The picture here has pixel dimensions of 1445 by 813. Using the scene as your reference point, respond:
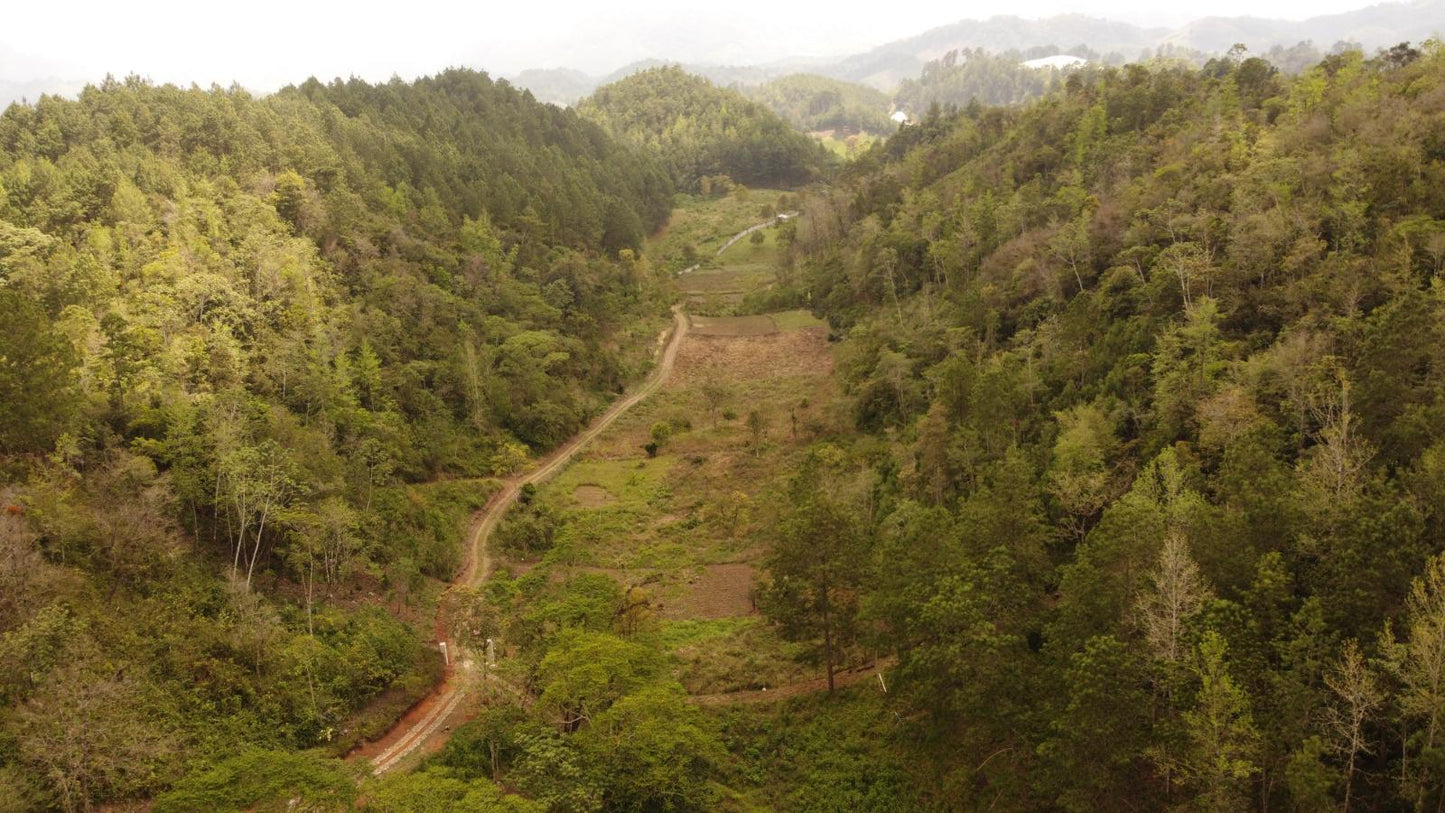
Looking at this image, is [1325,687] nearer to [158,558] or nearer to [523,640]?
[523,640]

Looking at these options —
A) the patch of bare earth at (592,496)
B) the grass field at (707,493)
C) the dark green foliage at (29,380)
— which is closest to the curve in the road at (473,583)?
the grass field at (707,493)

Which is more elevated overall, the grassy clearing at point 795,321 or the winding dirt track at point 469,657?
the grassy clearing at point 795,321

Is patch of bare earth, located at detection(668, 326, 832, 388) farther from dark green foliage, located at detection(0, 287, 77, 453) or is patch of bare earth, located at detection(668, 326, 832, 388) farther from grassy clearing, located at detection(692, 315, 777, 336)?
dark green foliage, located at detection(0, 287, 77, 453)

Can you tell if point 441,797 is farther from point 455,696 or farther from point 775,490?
point 775,490

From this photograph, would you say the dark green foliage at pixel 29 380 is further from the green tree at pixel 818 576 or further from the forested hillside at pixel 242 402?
the green tree at pixel 818 576

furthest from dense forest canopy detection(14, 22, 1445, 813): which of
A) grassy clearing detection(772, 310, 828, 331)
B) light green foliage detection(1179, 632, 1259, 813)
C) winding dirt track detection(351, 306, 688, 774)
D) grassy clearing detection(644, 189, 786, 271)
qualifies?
grassy clearing detection(644, 189, 786, 271)

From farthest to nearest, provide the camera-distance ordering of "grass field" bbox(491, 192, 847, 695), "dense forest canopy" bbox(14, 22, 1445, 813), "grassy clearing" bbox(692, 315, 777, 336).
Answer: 1. "grassy clearing" bbox(692, 315, 777, 336)
2. "grass field" bbox(491, 192, 847, 695)
3. "dense forest canopy" bbox(14, 22, 1445, 813)
